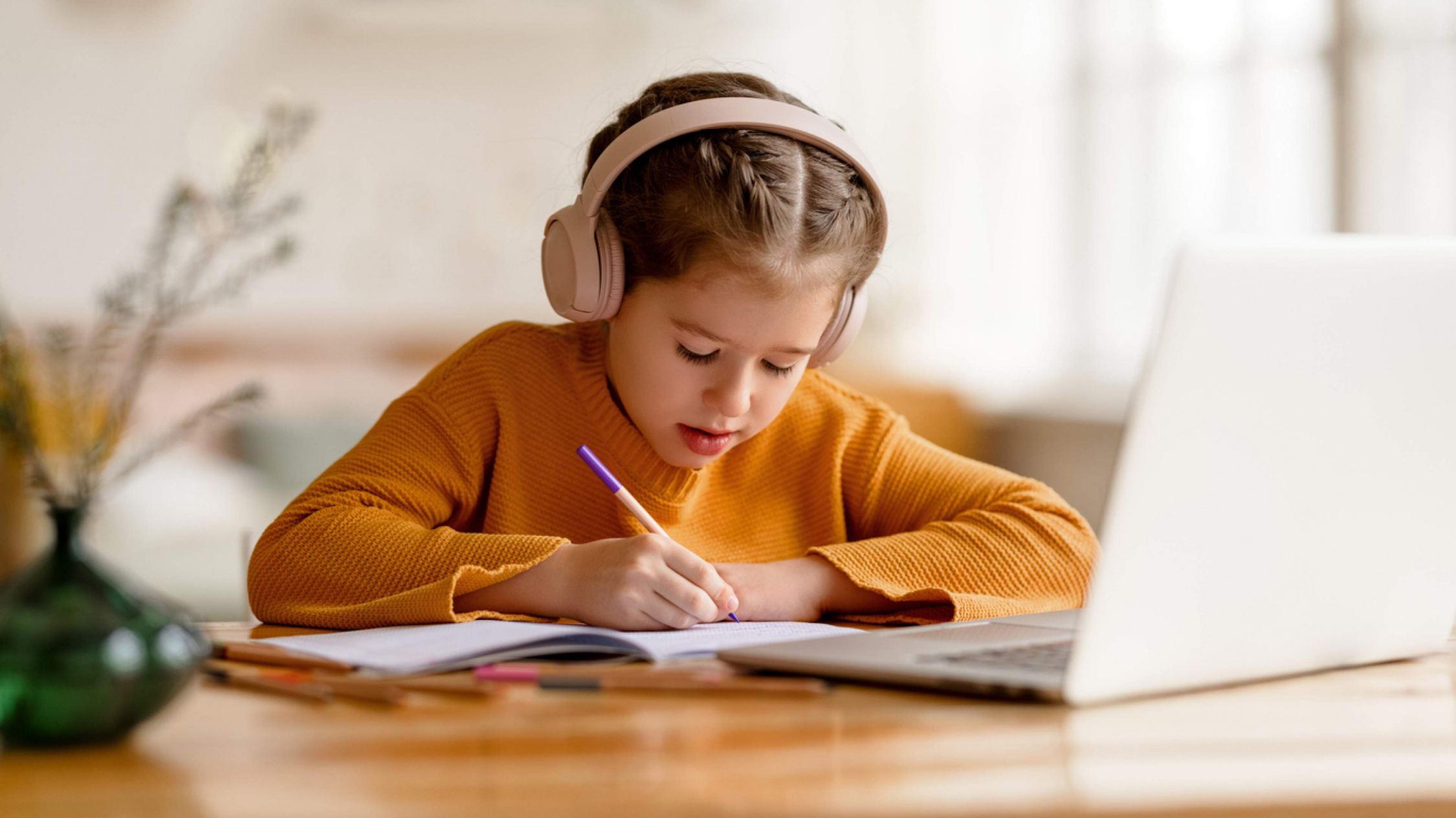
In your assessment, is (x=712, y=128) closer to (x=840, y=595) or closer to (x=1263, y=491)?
(x=840, y=595)

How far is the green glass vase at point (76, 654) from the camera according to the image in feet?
1.91

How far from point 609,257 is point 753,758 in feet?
2.28

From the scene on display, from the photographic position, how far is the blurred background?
12.1 ft

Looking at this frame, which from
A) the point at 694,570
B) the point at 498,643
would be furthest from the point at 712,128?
the point at 498,643

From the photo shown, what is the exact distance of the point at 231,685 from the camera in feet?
2.53

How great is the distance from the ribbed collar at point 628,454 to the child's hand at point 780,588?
0.22 metres

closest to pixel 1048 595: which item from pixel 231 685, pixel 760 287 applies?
pixel 760 287

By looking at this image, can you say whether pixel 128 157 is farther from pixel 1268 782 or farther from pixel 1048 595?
pixel 1268 782

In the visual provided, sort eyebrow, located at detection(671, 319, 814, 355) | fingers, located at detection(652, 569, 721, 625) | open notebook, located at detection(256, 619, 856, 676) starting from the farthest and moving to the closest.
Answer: eyebrow, located at detection(671, 319, 814, 355), fingers, located at detection(652, 569, 721, 625), open notebook, located at detection(256, 619, 856, 676)

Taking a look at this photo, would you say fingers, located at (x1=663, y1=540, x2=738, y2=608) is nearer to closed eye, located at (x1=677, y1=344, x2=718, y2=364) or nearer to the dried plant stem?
closed eye, located at (x1=677, y1=344, x2=718, y2=364)

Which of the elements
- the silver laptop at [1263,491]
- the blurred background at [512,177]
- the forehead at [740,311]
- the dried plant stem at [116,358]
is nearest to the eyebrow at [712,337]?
the forehead at [740,311]

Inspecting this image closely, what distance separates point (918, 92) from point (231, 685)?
3959 millimetres

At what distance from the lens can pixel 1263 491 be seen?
2.41 ft

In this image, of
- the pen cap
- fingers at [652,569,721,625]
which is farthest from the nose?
fingers at [652,569,721,625]
